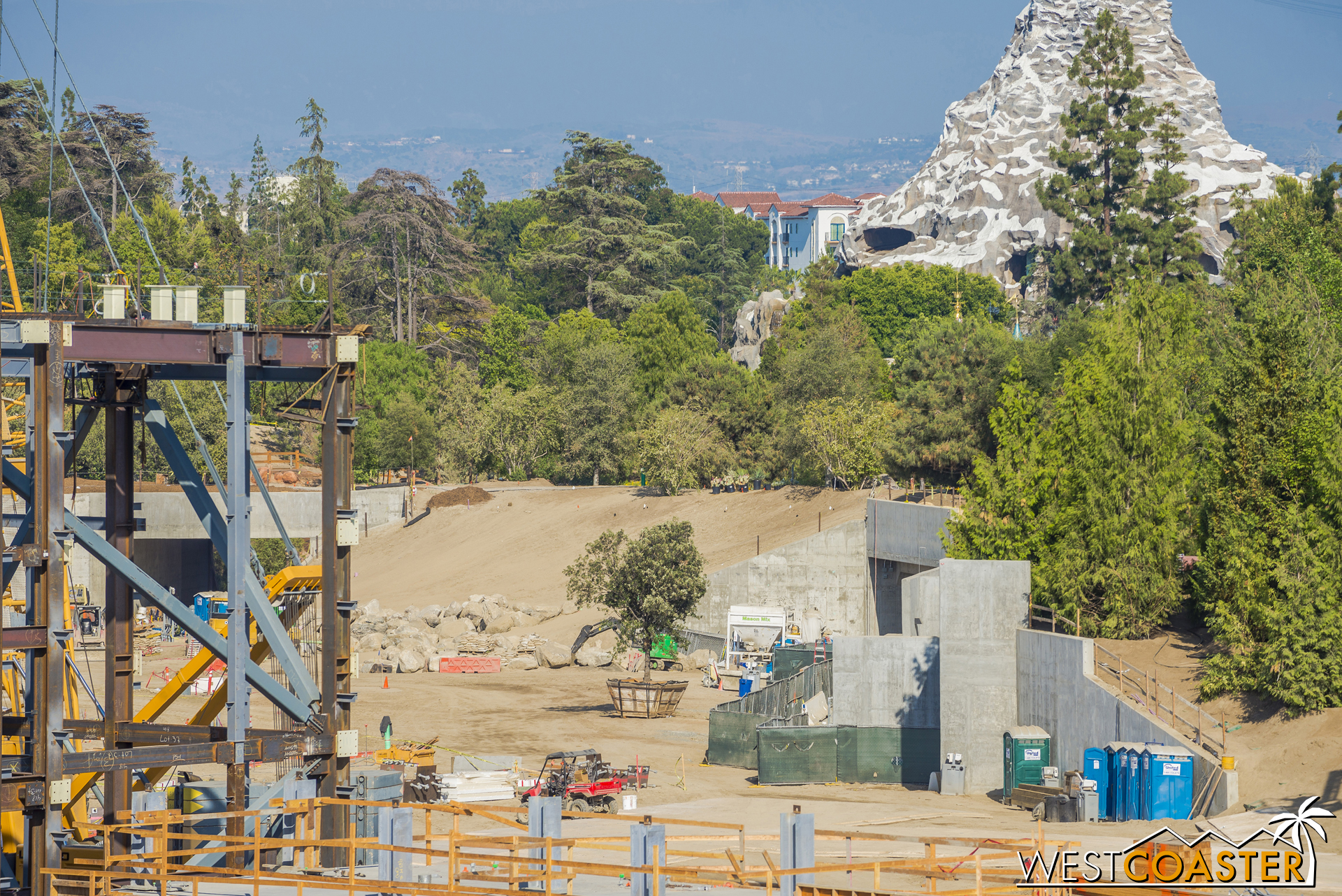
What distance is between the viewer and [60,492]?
22953 millimetres

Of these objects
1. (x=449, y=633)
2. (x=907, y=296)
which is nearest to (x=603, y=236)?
(x=907, y=296)

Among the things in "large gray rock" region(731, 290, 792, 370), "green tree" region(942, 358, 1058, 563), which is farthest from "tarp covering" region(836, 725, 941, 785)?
"large gray rock" region(731, 290, 792, 370)

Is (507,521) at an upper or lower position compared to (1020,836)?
upper

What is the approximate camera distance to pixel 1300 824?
24047 mm

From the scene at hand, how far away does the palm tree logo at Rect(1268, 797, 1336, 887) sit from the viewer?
923 inches

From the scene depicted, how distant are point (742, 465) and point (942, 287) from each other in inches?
2874

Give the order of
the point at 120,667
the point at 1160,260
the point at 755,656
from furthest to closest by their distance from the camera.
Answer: the point at 1160,260 → the point at 755,656 → the point at 120,667

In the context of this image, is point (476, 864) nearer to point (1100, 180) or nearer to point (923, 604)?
point (923, 604)

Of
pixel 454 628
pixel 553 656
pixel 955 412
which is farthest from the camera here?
pixel 454 628

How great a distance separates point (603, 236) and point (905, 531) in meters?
76.9

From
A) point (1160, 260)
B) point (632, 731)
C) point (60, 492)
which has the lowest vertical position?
point (632, 731)

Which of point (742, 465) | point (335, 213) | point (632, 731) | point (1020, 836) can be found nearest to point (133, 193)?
point (335, 213)

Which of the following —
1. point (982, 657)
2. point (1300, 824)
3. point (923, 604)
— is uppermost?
point (923, 604)

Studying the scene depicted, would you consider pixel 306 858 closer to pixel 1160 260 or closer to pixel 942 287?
pixel 1160 260
